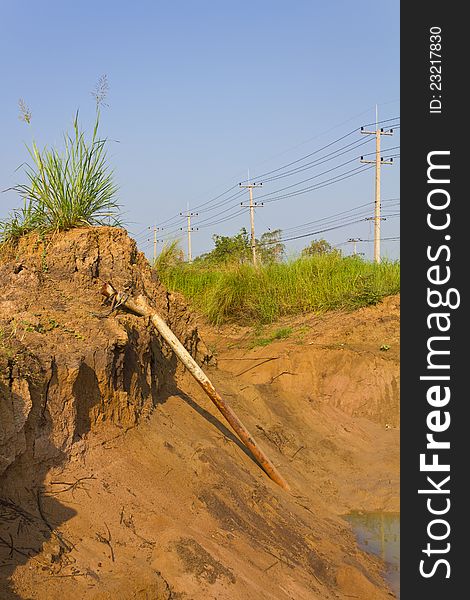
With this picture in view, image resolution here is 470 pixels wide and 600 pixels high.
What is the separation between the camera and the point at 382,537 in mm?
7051

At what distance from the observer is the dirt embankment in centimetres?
396

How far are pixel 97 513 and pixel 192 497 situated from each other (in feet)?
3.55

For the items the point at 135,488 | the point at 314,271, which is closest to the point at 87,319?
the point at 135,488

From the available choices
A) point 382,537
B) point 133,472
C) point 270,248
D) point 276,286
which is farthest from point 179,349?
point 270,248

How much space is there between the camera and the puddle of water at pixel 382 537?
20.3ft

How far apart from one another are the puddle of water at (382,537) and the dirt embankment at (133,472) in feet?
0.48

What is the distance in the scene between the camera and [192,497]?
5.23 meters

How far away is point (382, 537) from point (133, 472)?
337cm

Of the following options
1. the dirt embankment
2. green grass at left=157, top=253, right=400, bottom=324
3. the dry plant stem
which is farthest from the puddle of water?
green grass at left=157, top=253, right=400, bottom=324

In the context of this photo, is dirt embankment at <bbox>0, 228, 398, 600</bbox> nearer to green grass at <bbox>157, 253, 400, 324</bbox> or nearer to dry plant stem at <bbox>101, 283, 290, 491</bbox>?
dry plant stem at <bbox>101, 283, 290, 491</bbox>

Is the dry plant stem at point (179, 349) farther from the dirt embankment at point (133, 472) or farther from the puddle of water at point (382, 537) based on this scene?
the puddle of water at point (382, 537)

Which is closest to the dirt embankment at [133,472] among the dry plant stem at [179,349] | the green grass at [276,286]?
the dry plant stem at [179,349]

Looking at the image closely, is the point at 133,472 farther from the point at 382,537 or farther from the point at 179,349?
the point at 382,537

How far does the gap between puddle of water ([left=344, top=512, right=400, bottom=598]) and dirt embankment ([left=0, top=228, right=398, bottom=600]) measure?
147 mm
